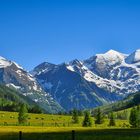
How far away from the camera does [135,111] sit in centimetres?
19788

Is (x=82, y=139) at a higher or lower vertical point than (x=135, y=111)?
lower

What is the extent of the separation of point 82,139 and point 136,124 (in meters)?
131

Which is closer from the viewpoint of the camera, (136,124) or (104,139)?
(104,139)

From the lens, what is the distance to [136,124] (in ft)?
639

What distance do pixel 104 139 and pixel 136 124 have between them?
130631 millimetres

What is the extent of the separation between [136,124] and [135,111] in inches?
243

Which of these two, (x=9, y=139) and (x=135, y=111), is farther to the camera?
(x=135, y=111)

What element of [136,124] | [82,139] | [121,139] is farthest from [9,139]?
[136,124]

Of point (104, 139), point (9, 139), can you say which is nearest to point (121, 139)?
point (104, 139)

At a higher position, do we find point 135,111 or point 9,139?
point 135,111

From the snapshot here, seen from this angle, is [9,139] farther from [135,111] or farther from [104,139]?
[135,111]

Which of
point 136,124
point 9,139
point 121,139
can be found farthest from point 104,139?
point 136,124

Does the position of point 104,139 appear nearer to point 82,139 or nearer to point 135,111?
point 82,139

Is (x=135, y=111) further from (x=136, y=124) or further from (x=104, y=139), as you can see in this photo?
(x=104, y=139)
